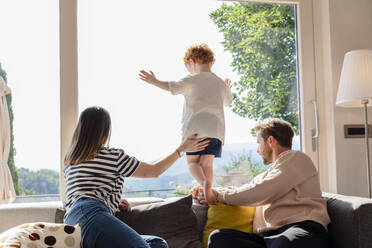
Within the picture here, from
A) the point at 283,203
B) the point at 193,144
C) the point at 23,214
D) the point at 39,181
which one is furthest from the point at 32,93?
the point at 283,203

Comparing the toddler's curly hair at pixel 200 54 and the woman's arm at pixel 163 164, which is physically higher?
the toddler's curly hair at pixel 200 54

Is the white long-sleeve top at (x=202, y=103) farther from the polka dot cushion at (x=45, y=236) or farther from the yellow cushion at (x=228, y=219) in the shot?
the polka dot cushion at (x=45, y=236)

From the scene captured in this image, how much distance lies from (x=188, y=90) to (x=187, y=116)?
0.17m

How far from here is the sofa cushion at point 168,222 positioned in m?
2.47

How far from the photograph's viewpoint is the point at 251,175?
10.7 ft

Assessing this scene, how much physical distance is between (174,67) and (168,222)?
1.17m

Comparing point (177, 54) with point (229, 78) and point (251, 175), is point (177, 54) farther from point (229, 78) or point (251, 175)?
point (251, 175)

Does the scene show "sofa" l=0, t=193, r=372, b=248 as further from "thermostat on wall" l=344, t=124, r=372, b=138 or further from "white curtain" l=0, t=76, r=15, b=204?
"thermostat on wall" l=344, t=124, r=372, b=138

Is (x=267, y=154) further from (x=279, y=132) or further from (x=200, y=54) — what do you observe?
(x=200, y=54)

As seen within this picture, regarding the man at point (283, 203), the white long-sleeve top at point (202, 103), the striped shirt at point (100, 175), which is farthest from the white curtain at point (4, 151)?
the man at point (283, 203)

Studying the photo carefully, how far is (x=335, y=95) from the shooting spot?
3.27 meters

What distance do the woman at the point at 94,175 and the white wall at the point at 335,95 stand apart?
1.58 meters

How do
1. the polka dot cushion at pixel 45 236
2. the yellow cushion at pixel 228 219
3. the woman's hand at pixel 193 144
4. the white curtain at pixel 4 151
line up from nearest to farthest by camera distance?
1. the polka dot cushion at pixel 45 236
2. the woman's hand at pixel 193 144
3. the yellow cushion at pixel 228 219
4. the white curtain at pixel 4 151

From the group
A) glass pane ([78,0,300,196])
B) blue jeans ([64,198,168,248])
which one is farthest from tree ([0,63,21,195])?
blue jeans ([64,198,168,248])
